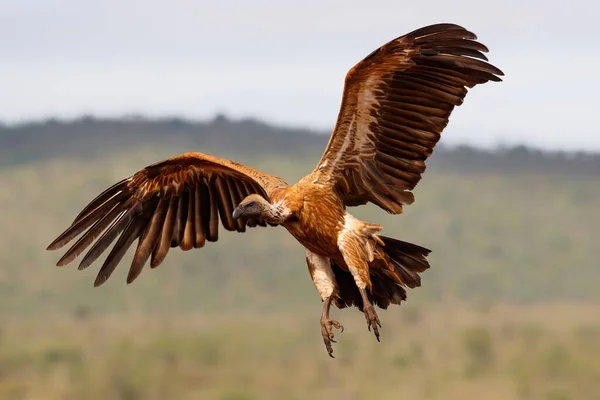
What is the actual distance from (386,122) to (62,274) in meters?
83.2

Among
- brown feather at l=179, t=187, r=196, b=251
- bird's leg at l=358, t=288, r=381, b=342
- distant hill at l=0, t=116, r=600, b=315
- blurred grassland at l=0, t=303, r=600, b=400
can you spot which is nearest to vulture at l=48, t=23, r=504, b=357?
bird's leg at l=358, t=288, r=381, b=342

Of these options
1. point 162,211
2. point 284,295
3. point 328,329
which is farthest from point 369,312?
point 284,295

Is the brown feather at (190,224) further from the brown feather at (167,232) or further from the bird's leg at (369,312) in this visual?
the bird's leg at (369,312)

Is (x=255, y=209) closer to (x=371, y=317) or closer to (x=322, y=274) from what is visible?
(x=322, y=274)

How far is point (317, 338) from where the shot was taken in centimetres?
8306

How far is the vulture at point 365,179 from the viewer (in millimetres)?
13836

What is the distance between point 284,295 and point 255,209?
83.7m

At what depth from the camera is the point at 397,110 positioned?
14.2m

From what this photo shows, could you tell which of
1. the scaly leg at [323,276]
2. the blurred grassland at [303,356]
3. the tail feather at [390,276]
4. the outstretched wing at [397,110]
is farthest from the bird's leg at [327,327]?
the blurred grassland at [303,356]

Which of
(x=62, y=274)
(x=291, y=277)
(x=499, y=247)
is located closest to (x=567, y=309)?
(x=499, y=247)

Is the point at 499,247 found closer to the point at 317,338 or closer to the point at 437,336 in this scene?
the point at 437,336

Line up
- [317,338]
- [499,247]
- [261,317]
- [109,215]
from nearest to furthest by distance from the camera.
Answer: [109,215], [317,338], [261,317], [499,247]

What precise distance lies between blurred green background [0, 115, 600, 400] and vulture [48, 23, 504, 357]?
5875cm

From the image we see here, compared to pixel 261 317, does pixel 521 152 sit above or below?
above
